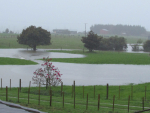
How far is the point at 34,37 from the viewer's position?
65188 mm

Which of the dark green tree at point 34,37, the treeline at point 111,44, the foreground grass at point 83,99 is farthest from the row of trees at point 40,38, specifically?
the foreground grass at point 83,99

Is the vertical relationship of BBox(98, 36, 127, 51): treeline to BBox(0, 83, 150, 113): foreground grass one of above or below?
above

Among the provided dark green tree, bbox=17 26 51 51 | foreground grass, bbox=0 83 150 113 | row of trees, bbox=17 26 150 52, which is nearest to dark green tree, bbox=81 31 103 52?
row of trees, bbox=17 26 150 52

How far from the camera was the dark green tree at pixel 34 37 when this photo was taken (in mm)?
65062

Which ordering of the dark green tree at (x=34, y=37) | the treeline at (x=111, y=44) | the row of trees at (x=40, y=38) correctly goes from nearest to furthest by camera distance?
the row of trees at (x=40, y=38) < the dark green tree at (x=34, y=37) < the treeline at (x=111, y=44)

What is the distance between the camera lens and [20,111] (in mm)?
9391

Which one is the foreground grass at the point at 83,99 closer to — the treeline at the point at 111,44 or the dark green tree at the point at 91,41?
the dark green tree at the point at 91,41

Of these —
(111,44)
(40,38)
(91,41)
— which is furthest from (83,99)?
(111,44)

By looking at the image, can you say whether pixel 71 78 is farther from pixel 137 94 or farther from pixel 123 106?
pixel 123 106

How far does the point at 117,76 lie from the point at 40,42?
134 feet

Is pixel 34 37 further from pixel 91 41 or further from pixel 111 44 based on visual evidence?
pixel 111 44

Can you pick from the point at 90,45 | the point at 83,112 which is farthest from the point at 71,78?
the point at 90,45

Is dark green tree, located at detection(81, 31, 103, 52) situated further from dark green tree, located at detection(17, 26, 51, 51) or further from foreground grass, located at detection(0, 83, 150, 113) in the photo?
foreground grass, located at detection(0, 83, 150, 113)

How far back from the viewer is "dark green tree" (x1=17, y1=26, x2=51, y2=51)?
213ft
